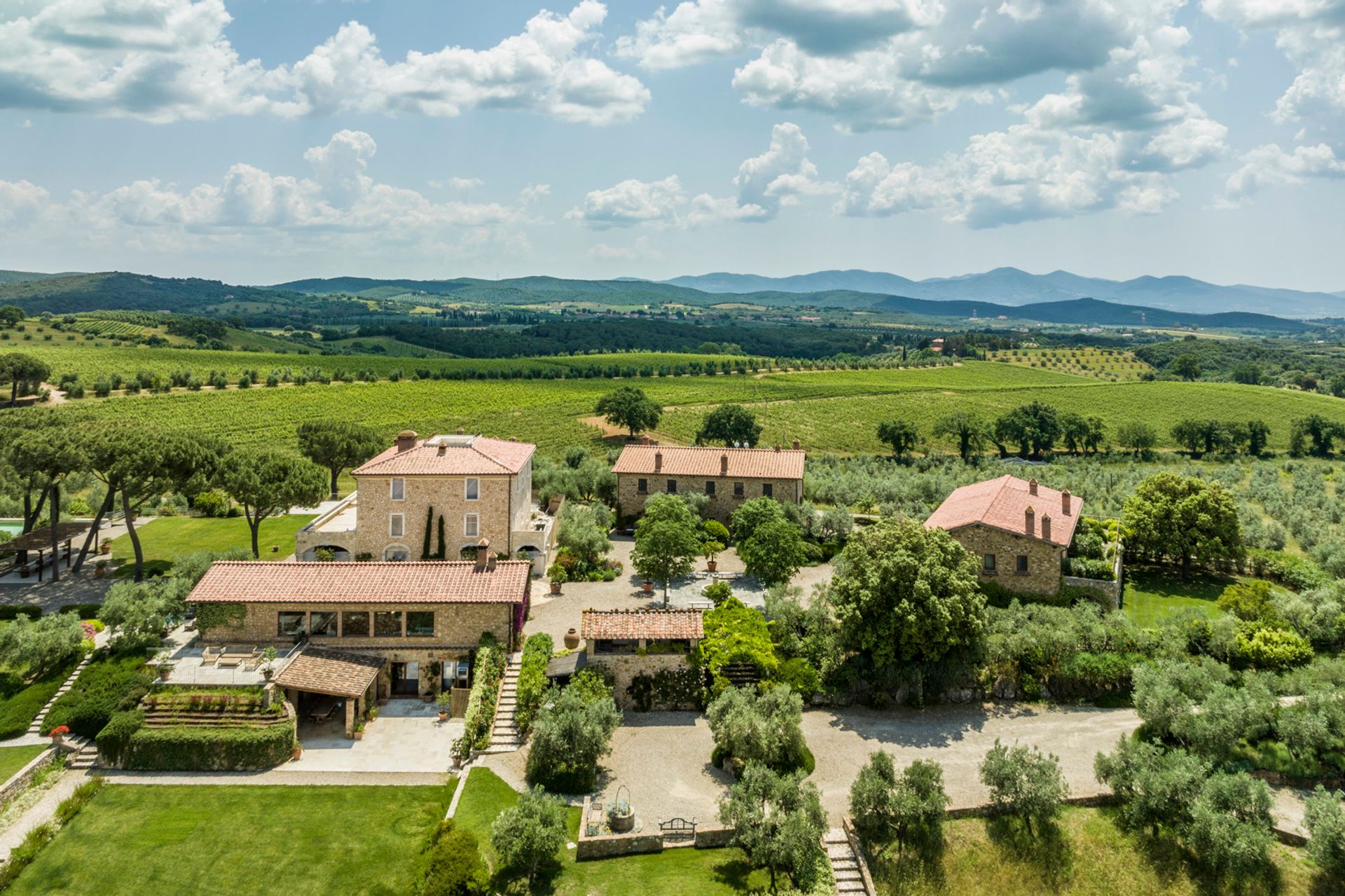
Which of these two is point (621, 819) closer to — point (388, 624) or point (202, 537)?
point (388, 624)

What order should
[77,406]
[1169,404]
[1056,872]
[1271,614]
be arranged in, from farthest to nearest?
1. [1169,404]
2. [77,406]
3. [1271,614]
4. [1056,872]

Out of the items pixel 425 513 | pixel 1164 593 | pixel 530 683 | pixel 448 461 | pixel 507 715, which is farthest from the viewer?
pixel 1164 593

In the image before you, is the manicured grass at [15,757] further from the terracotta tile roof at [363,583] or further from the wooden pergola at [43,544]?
the wooden pergola at [43,544]

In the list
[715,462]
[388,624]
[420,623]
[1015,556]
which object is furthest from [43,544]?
[1015,556]

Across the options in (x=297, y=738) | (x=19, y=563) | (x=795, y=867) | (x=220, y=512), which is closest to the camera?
(x=795, y=867)

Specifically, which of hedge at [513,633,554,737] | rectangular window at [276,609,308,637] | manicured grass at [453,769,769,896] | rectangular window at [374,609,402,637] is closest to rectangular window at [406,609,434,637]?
rectangular window at [374,609,402,637]

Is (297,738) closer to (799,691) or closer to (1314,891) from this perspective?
(799,691)

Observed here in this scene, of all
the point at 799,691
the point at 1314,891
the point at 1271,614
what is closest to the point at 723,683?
the point at 799,691
